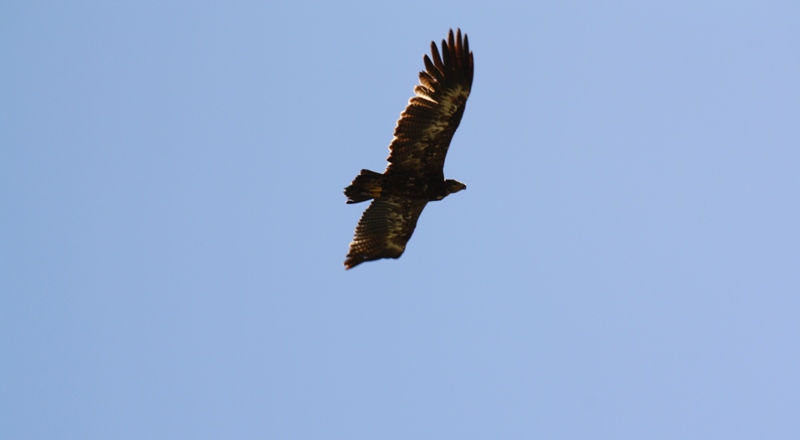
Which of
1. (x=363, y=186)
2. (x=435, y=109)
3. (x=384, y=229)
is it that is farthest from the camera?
(x=384, y=229)

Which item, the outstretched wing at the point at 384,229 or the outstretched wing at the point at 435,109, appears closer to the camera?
the outstretched wing at the point at 435,109

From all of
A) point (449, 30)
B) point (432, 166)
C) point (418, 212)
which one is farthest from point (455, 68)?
point (418, 212)

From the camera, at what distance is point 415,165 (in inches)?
661

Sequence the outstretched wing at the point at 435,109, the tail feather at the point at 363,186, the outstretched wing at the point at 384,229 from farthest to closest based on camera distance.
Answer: the outstretched wing at the point at 384,229
the tail feather at the point at 363,186
the outstretched wing at the point at 435,109

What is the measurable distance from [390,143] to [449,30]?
197 centimetres

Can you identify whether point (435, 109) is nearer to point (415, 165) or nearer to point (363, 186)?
point (415, 165)

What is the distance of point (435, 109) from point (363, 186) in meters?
1.68

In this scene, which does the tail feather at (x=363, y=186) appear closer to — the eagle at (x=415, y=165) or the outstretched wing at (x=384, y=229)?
the eagle at (x=415, y=165)

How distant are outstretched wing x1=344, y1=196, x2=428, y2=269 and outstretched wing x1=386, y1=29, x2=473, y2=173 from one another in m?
1.02

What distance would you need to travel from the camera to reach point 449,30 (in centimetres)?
1595

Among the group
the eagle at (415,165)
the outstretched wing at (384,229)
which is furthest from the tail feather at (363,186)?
the outstretched wing at (384,229)

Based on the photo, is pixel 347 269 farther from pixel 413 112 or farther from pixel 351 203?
pixel 413 112

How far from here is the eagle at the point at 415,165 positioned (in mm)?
15992

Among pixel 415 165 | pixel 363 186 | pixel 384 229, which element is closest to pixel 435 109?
pixel 415 165
